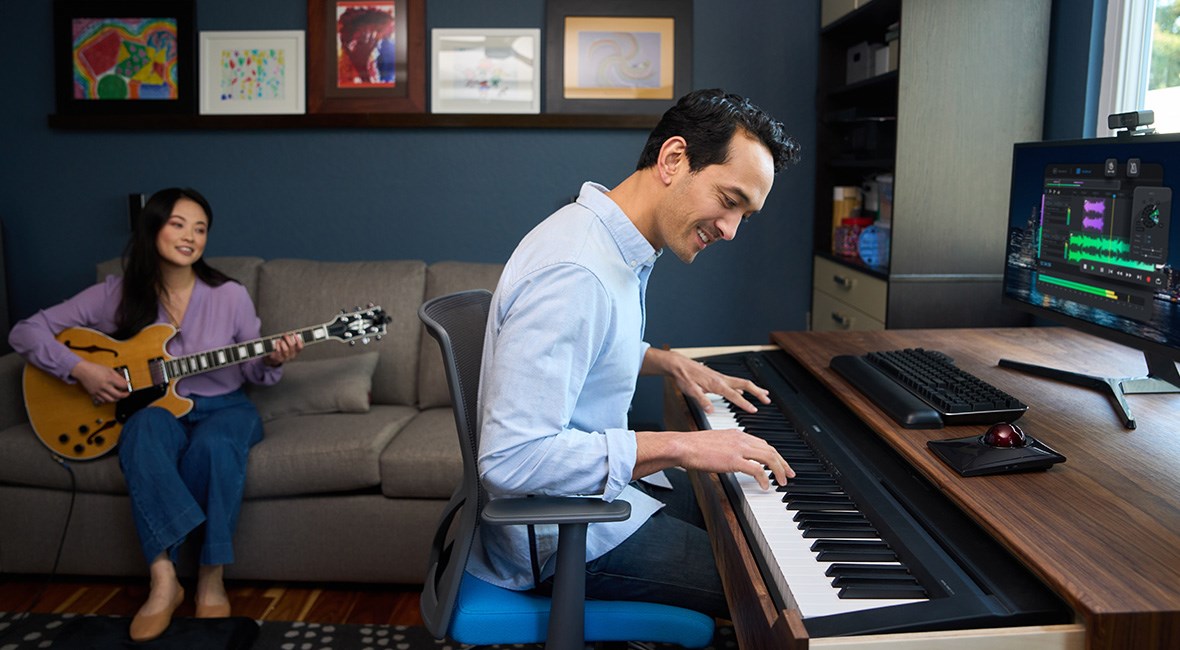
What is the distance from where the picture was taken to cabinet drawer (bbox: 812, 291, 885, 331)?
324 centimetres

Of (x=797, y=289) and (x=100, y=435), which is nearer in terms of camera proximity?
(x=100, y=435)

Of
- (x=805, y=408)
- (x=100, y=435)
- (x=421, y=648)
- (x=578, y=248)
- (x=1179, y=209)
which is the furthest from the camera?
(x=100, y=435)

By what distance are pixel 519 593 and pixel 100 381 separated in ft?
5.61

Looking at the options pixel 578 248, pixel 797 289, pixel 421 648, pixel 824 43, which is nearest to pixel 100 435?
pixel 421 648

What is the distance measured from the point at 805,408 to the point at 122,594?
6.70 ft

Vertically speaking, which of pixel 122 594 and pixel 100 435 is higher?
pixel 100 435

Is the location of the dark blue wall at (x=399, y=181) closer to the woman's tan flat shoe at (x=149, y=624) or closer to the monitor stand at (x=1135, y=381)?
the woman's tan flat shoe at (x=149, y=624)

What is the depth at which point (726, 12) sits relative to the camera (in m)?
3.85

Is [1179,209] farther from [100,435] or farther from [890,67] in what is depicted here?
[100,435]

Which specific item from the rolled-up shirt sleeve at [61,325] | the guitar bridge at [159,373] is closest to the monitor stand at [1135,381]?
the guitar bridge at [159,373]

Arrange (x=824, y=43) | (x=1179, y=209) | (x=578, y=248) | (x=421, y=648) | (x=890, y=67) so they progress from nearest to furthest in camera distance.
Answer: (x=578, y=248), (x=1179, y=209), (x=421, y=648), (x=890, y=67), (x=824, y=43)

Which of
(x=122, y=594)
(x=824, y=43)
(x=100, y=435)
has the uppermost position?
(x=824, y=43)

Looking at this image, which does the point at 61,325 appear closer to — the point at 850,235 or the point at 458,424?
the point at 458,424

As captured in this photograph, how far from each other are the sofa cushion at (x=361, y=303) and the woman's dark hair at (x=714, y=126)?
195 centimetres
